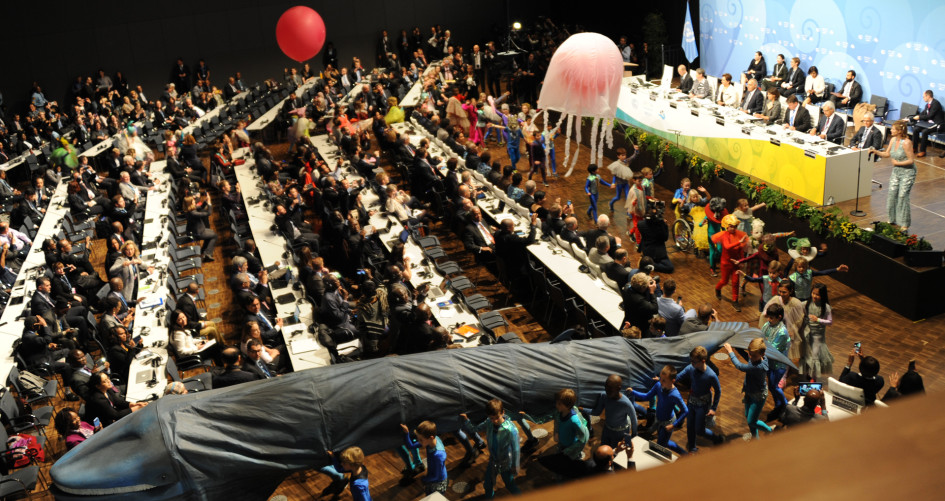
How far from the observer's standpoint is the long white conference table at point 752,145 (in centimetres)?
1291

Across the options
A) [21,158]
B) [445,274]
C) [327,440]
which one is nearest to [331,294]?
[445,274]

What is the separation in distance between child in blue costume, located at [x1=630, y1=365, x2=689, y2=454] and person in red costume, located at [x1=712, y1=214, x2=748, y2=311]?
3682 millimetres

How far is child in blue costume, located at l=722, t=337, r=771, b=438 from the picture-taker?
25.0ft

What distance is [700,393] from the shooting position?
7.67 meters

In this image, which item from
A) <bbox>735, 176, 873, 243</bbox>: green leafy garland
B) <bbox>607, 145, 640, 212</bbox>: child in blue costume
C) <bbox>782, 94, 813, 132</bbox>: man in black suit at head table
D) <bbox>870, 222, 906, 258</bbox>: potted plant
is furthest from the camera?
<bbox>782, 94, 813, 132</bbox>: man in black suit at head table

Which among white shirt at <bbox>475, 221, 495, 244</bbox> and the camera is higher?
the camera

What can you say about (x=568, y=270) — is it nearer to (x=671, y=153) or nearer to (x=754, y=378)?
(x=754, y=378)

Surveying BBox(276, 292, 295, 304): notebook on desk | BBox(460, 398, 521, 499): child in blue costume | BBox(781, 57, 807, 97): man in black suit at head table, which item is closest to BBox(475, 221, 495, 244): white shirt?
BBox(276, 292, 295, 304): notebook on desk

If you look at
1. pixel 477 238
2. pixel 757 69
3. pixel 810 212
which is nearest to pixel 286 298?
pixel 477 238

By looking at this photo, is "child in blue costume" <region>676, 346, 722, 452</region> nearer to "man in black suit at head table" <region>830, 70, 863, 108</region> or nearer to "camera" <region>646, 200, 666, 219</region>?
"camera" <region>646, 200, 666, 219</region>

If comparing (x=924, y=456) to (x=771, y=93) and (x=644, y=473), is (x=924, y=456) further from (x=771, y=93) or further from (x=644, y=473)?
(x=771, y=93)

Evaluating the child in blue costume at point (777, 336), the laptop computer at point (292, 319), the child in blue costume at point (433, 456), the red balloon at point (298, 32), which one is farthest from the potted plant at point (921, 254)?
the red balloon at point (298, 32)

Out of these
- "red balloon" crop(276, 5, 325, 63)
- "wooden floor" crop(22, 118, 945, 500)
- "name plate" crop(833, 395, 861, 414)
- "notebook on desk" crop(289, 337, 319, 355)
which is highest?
"red balloon" crop(276, 5, 325, 63)

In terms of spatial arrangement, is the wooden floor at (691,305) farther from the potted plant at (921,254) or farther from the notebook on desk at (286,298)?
the notebook on desk at (286,298)
